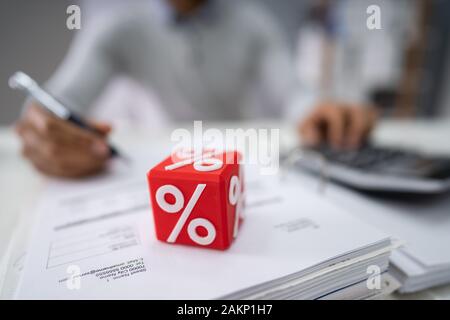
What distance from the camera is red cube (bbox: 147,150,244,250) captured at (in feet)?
0.74

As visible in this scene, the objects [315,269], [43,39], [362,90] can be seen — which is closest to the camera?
[315,269]

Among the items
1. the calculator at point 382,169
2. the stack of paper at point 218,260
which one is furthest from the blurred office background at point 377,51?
the stack of paper at point 218,260

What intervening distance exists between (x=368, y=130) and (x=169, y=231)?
20.0 inches

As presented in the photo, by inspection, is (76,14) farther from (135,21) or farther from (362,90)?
(362,90)

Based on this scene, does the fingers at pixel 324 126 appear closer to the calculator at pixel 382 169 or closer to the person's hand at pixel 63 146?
the calculator at pixel 382 169

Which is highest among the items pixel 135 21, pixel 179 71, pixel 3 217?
pixel 135 21

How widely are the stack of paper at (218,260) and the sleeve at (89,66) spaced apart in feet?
1.91

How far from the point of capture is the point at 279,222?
28 centimetres

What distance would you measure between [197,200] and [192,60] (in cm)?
94

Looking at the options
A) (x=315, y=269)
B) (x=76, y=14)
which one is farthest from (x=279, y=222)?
(x=76, y=14)

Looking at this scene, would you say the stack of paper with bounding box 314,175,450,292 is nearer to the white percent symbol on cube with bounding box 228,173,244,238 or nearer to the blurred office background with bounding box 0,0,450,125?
the white percent symbol on cube with bounding box 228,173,244,238

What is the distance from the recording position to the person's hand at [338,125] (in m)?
0.59

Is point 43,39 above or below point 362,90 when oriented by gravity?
above

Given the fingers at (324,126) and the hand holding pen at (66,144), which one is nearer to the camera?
the hand holding pen at (66,144)
